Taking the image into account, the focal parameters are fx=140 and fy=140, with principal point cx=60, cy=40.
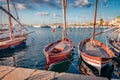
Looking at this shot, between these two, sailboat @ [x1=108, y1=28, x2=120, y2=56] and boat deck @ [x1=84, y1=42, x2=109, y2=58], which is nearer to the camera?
boat deck @ [x1=84, y1=42, x2=109, y2=58]

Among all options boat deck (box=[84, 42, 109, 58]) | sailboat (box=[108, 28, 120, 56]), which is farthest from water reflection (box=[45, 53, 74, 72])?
sailboat (box=[108, 28, 120, 56])

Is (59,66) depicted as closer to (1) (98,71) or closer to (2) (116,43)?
(1) (98,71)

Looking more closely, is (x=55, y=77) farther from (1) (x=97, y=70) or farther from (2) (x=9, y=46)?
(2) (x=9, y=46)

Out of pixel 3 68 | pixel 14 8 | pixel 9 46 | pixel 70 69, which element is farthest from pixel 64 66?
pixel 14 8

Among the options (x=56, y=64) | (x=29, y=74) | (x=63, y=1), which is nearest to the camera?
(x=29, y=74)

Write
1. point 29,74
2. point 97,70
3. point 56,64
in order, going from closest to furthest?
1. point 29,74
2. point 97,70
3. point 56,64

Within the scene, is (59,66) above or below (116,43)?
below

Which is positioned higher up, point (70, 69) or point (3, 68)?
point (3, 68)

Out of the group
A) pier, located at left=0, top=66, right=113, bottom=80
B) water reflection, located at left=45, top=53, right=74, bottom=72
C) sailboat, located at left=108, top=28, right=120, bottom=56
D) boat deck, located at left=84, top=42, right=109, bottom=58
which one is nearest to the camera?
pier, located at left=0, top=66, right=113, bottom=80

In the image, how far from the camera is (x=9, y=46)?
116 ft

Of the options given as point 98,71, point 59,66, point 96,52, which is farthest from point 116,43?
point 59,66

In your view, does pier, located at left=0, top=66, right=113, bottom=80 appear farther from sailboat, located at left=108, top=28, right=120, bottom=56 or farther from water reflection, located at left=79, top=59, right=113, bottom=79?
sailboat, located at left=108, top=28, right=120, bottom=56

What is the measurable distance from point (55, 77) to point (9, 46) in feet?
91.0

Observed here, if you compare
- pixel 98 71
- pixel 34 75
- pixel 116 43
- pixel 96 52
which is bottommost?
pixel 98 71
